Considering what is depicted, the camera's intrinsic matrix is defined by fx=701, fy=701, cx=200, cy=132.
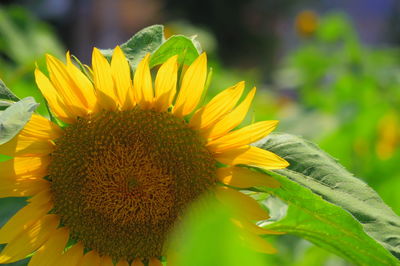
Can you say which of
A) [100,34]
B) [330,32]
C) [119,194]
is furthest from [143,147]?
[100,34]

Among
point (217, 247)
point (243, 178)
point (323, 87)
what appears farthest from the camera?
point (323, 87)

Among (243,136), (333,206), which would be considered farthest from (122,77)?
(333,206)

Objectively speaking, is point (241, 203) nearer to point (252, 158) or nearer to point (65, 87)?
point (252, 158)

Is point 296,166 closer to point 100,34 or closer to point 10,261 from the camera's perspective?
point 10,261

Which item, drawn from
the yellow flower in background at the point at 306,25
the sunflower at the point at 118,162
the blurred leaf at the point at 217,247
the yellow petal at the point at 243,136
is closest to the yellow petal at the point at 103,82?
the sunflower at the point at 118,162

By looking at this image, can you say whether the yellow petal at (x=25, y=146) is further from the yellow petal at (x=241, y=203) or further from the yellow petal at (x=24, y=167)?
the yellow petal at (x=241, y=203)

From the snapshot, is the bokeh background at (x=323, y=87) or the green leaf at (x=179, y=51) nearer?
the green leaf at (x=179, y=51)

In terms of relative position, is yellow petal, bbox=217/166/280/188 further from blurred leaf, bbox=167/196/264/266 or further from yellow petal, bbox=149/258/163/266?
blurred leaf, bbox=167/196/264/266
